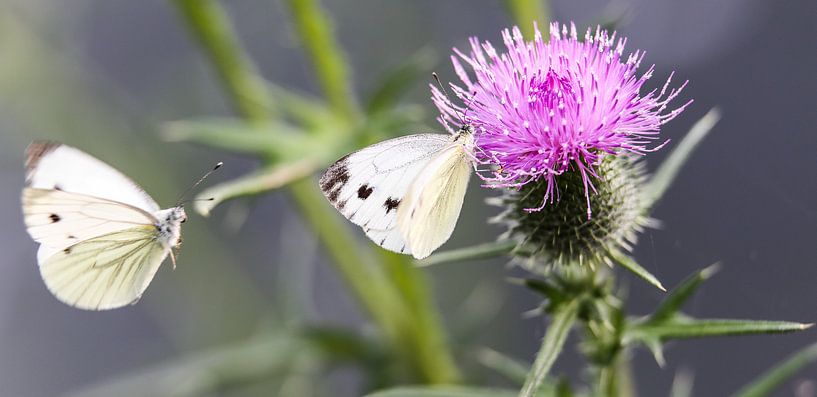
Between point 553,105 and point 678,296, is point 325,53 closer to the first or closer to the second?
point 553,105

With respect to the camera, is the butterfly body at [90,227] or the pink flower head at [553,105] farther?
the butterfly body at [90,227]

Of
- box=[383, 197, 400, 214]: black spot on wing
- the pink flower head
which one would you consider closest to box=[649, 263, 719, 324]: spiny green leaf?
the pink flower head

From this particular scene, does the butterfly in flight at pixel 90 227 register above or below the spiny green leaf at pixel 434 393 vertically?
above

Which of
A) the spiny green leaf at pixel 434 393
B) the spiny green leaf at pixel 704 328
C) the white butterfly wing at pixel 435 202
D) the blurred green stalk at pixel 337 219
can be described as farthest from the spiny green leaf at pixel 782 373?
the blurred green stalk at pixel 337 219

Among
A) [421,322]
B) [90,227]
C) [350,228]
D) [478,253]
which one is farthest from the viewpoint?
[350,228]

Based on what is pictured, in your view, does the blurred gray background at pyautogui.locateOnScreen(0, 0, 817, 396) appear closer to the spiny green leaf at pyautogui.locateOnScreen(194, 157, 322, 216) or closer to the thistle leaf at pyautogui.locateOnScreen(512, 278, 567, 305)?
the spiny green leaf at pyautogui.locateOnScreen(194, 157, 322, 216)

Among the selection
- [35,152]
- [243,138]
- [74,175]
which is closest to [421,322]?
[243,138]

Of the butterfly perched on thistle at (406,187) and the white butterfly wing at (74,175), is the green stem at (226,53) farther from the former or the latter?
the butterfly perched on thistle at (406,187)
